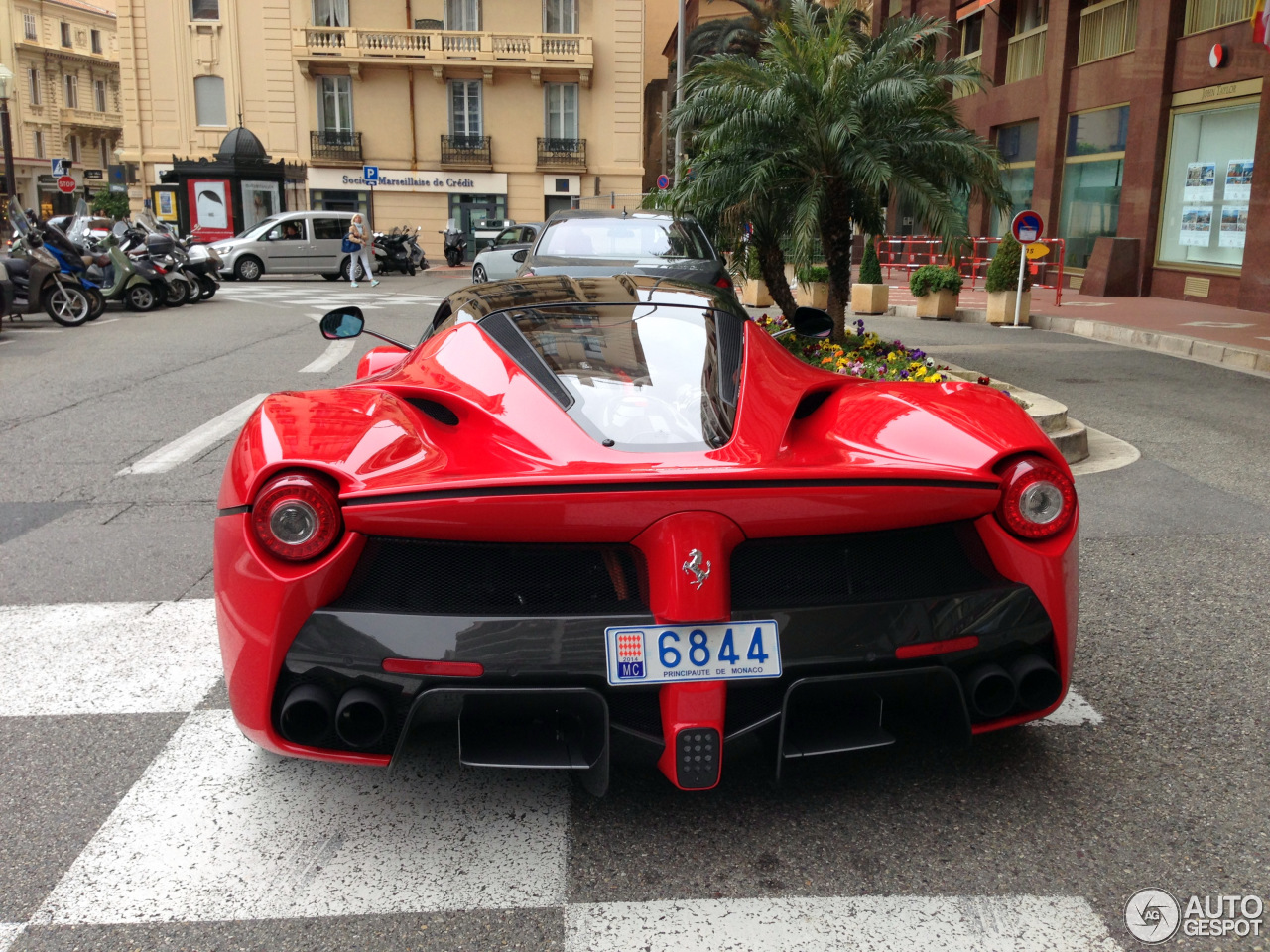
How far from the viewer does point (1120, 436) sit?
823cm

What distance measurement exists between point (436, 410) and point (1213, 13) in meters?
20.2

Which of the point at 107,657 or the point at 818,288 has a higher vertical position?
the point at 818,288

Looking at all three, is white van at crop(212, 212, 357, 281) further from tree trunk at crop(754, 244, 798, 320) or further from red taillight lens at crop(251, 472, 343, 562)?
red taillight lens at crop(251, 472, 343, 562)

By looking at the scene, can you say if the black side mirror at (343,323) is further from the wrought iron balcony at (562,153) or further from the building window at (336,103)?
the building window at (336,103)

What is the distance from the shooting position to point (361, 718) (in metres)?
2.57

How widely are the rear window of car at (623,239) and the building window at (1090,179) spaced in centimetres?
1491

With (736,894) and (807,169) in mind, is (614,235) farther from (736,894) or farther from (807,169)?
(736,894)

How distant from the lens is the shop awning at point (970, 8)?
2734 centimetres

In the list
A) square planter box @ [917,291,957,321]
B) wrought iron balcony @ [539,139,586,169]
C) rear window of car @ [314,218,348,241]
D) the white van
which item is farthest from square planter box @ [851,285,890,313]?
wrought iron balcony @ [539,139,586,169]

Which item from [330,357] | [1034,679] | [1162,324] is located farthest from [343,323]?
[1162,324]

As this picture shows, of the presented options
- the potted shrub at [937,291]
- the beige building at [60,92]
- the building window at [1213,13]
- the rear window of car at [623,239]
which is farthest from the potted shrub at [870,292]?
the beige building at [60,92]

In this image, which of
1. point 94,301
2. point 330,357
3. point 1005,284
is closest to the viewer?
point 330,357

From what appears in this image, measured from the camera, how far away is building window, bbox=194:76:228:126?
4325cm

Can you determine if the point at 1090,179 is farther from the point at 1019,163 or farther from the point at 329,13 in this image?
the point at 329,13
